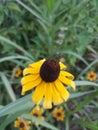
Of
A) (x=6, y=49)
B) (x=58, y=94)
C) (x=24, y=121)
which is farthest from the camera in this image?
(x=6, y=49)

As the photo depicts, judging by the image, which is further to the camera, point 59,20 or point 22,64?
point 59,20

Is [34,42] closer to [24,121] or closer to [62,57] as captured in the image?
[62,57]

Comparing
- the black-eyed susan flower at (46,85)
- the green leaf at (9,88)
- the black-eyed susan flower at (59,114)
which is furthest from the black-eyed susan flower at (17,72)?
the black-eyed susan flower at (46,85)

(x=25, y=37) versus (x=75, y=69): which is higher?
(x=25, y=37)

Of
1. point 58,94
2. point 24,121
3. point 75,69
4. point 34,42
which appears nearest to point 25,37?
point 34,42

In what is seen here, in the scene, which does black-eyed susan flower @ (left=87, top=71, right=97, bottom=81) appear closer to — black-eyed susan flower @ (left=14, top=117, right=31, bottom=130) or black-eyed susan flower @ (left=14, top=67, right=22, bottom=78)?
black-eyed susan flower @ (left=14, top=67, right=22, bottom=78)

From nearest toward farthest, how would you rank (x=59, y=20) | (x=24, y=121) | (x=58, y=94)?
1. (x=58, y=94)
2. (x=24, y=121)
3. (x=59, y=20)

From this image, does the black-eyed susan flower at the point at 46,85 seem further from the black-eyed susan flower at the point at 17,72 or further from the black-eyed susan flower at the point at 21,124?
the black-eyed susan flower at the point at 17,72
